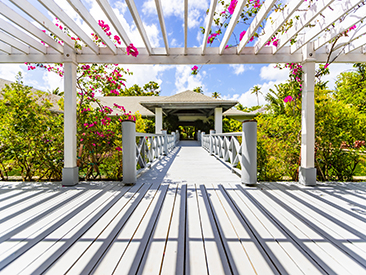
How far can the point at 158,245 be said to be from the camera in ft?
4.67

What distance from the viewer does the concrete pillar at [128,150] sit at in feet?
9.80

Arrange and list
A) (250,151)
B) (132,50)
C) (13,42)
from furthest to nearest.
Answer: (132,50) < (250,151) < (13,42)

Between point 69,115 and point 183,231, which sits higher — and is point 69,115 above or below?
above

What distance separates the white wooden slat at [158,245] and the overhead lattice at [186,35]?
2405mm

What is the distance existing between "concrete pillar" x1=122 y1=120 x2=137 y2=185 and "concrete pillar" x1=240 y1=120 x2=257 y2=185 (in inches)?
77.1

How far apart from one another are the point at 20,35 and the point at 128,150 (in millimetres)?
2330

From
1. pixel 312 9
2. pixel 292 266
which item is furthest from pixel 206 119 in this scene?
pixel 292 266

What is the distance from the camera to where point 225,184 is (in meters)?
3.08

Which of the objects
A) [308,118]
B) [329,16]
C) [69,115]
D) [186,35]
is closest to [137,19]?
[186,35]

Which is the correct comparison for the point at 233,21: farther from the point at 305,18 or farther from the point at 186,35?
the point at 305,18

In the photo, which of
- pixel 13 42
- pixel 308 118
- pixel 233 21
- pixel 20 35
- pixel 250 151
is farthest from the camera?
pixel 308 118

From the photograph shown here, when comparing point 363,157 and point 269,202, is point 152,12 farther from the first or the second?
point 363,157

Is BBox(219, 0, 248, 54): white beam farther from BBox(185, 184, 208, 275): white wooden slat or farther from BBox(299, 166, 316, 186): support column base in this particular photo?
BBox(299, 166, 316, 186): support column base

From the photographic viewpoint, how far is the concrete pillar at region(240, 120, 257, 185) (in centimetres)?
293
